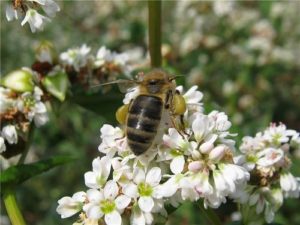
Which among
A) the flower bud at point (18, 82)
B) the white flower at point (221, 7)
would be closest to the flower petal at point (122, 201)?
the flower bud at point (18, 82)

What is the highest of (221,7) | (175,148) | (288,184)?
(175,148)

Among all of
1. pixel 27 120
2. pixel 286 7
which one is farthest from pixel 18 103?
pixel 286 7

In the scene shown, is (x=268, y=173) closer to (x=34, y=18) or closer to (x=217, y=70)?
(x=34, y=18)

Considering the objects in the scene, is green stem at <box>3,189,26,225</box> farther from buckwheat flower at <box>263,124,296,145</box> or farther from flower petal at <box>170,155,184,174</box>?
buckwheat flower at <box>263,124,296,145</box>

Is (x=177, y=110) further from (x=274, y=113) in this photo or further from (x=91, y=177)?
(x=274, y=113)

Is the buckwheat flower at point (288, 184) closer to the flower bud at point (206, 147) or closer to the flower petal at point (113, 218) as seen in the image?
the flower bud at point (206, 147)

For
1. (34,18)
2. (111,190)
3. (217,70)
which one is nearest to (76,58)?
(34,18)

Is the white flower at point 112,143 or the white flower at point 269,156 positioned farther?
the white flower at point 269,156
